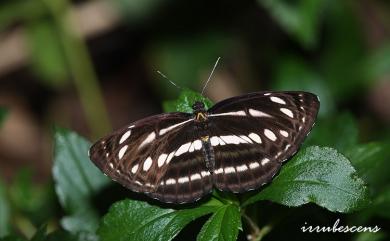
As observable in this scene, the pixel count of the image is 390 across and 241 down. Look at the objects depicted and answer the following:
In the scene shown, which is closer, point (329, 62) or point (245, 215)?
point (245, 215)

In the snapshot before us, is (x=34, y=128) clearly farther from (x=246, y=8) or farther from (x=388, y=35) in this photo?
(x=388, y=35)

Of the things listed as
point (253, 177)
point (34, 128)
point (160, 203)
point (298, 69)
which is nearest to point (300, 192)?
point (253, 177)

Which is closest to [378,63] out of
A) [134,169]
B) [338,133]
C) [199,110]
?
[338,133]

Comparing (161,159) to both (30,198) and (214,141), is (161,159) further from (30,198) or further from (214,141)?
(30,198)

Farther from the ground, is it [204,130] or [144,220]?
[204,130]

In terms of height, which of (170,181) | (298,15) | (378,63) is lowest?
(378,63)

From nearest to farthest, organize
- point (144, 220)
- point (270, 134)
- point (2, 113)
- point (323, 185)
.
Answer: point (323, 185) → point (144, 220) → point (270, 134) → point (2, 113)

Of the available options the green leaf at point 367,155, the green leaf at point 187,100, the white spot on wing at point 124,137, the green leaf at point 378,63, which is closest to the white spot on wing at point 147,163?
the white spot on wing at point 124,137
